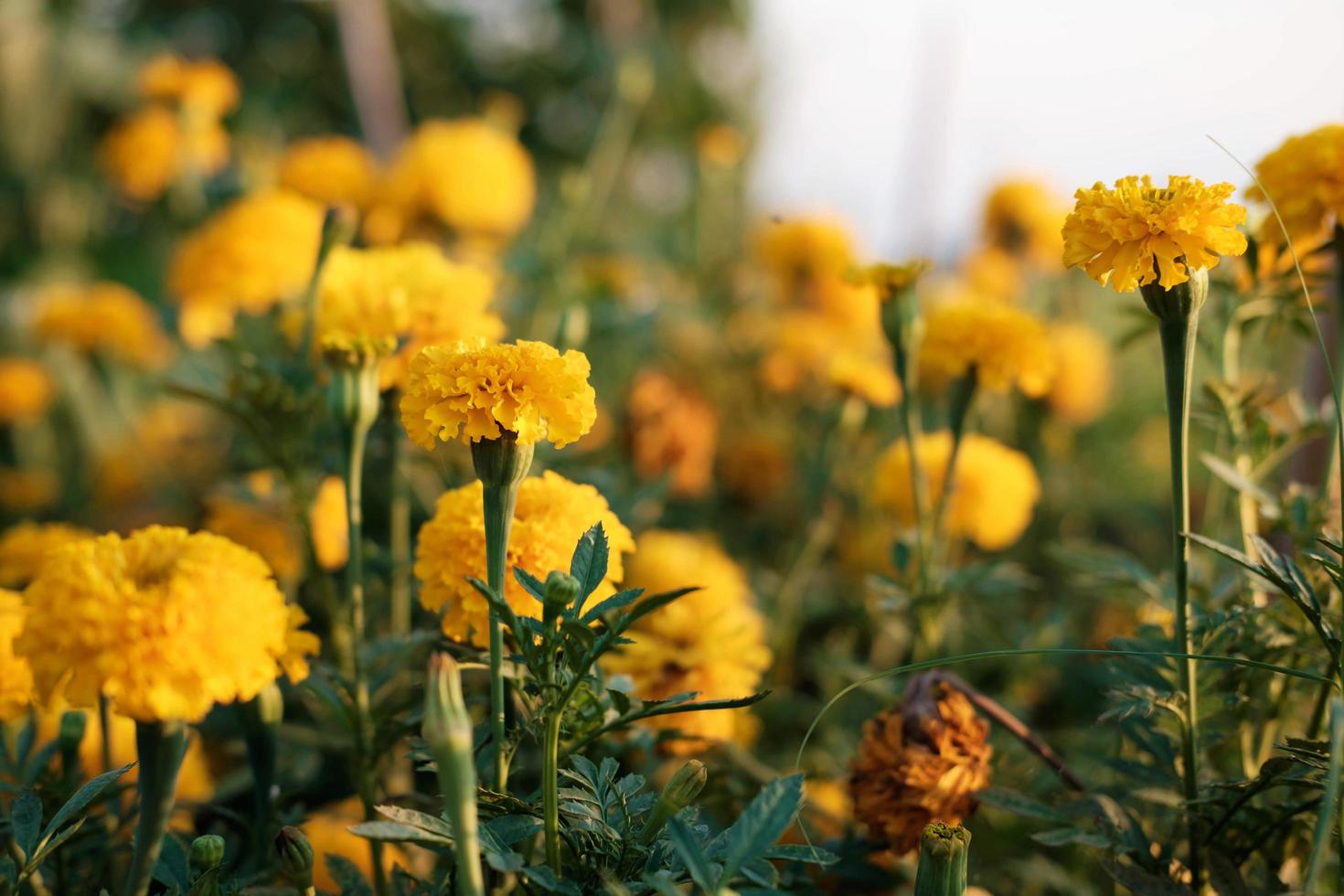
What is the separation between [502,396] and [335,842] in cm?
45

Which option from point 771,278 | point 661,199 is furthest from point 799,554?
point 661,199

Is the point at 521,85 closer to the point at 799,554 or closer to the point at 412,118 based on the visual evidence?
the point at 412,118

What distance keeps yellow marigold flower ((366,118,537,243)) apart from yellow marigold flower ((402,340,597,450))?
3.19 feet

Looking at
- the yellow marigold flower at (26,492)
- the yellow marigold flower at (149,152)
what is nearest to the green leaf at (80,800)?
the yellow marigold flower at (26,492)

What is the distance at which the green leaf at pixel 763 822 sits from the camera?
48cm

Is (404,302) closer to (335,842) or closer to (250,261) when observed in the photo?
(335,842)

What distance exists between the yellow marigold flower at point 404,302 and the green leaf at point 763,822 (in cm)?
48

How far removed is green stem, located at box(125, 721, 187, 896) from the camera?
554 millimetres

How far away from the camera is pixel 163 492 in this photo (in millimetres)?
1539

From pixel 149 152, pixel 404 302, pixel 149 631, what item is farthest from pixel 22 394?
pixel 149 631

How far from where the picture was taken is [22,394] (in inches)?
76.9

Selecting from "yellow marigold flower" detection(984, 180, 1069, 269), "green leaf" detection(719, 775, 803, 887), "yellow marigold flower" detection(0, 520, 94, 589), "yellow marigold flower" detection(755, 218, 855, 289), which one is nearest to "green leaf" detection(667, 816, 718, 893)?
"green leaf" detection(719, 775, 803, 887)

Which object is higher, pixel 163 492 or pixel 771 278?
pixel 771 278

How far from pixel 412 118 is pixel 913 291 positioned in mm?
5121
